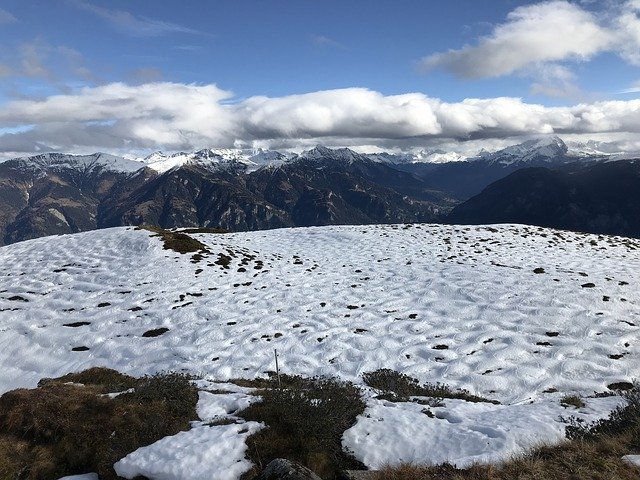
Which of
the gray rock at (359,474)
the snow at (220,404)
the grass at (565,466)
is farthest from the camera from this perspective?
the snow at (220,404)

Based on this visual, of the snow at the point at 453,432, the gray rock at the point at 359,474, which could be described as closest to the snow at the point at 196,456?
the gray rock at the point at 359,474

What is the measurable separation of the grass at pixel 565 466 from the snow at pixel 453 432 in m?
0.40

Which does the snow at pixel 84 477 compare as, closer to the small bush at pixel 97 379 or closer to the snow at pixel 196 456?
the snow at pixel 196 456

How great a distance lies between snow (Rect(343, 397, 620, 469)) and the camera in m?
9.21

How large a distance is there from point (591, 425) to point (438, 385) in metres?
6.08

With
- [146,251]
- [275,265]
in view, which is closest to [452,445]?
[275,265]

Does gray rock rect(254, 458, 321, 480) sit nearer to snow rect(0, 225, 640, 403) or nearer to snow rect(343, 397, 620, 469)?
snow rect(343, 397, 620, 469)

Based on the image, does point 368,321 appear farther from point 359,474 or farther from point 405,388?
point 359,474

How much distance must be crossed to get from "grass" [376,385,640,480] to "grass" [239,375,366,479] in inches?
59.7

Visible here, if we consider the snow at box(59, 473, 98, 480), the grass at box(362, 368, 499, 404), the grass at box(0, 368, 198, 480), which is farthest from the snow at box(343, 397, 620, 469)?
the snow at box(59, 473, 98, 480)

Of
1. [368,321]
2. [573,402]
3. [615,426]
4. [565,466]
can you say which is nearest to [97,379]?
[368,321]

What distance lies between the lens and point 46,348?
2275 centimetres

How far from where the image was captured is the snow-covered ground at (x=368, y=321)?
1284 centimetres

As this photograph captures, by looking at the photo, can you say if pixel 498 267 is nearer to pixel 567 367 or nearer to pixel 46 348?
pixel 567 367
